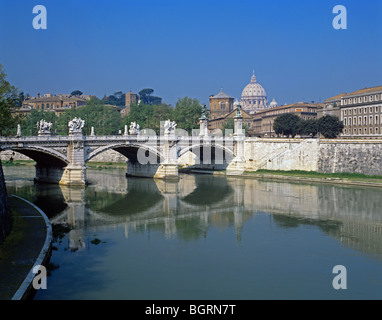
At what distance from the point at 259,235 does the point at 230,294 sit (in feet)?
22.9

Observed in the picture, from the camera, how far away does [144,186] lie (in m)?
36.5

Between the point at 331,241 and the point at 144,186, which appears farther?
the point at 144,186

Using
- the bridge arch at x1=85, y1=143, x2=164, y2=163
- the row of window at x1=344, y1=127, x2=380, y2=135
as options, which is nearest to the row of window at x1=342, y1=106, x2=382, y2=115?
the row of window at x1=344, y1=127, x2=380, y2=135

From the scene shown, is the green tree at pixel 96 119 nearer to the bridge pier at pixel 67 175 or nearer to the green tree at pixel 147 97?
the bridge pier at pixel 67 175

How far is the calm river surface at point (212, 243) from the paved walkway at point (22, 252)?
81 cm

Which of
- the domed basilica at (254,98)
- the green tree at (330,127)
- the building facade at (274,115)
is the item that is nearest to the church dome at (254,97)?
the domed basilica at (254,98)

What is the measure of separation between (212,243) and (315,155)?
26.9 meters

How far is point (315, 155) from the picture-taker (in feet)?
143

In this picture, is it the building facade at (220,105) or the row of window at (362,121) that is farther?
the building facade at (220,105)

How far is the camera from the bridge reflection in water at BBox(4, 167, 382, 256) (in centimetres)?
2128

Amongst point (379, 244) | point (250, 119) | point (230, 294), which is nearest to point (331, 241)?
point (379, 244)

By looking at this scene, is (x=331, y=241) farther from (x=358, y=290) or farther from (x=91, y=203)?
(x=91, y=203)

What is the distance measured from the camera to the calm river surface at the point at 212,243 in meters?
13.7
